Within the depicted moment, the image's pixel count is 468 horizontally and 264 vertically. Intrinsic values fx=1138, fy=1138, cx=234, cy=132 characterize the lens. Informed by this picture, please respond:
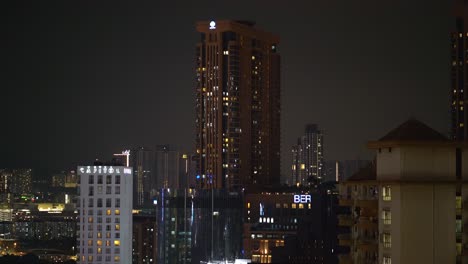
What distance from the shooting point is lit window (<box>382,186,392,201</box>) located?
8016 mm

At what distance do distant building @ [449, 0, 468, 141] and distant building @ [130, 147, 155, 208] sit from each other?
29475 millimetres

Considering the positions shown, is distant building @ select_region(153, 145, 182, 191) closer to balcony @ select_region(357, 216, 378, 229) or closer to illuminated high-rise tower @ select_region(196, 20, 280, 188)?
illuminated high-rise tower @ select_region(196, 20, 280, 188)

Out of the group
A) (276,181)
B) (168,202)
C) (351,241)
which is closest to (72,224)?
(276,181)

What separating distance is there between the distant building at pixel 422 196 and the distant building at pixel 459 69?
2173cm

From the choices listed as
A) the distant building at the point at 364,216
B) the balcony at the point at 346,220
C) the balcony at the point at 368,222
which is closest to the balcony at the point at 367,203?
the distant building at the point at 364,216

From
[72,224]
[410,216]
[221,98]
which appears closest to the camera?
[410,216]

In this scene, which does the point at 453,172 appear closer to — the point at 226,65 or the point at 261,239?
the point at 261,239

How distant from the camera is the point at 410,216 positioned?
7.88m

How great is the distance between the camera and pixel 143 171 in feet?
193

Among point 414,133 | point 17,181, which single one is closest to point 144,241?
point 17,181

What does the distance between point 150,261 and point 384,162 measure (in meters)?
37.2

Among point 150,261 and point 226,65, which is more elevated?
point 226,65

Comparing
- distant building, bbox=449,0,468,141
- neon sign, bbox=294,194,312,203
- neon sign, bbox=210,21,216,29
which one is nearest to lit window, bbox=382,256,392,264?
distant building, bbox=449,0,468,141

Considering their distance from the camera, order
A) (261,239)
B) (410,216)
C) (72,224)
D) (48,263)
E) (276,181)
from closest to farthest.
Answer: (410,216), (48,263), (261,239), (276,181), (72,224)
